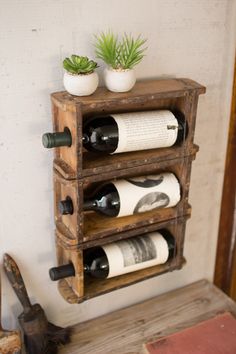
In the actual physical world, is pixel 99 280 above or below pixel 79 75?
below

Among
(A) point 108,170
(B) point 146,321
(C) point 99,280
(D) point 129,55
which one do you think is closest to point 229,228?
(B) point 146,321

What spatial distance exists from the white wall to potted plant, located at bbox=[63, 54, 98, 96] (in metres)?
0.08

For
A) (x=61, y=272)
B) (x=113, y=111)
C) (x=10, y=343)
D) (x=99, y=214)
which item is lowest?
(x=10, y=343)

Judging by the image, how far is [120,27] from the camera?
951mm

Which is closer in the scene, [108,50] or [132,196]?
[108,50]

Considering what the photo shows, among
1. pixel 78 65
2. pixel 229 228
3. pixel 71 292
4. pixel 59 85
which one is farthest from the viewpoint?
pixel 229 228

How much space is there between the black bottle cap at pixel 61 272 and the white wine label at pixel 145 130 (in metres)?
0.31

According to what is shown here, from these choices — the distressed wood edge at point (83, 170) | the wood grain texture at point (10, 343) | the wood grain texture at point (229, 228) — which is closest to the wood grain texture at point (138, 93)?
the distressed wood edge at point (83, 170)

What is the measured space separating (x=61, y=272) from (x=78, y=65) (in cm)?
49

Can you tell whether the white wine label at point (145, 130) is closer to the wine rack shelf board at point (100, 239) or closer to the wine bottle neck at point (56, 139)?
the wine bottle neck at point (56, 139)

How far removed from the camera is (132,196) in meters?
0.98

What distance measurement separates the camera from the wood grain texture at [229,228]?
4.08 feet

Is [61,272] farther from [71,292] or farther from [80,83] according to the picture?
[80,83]

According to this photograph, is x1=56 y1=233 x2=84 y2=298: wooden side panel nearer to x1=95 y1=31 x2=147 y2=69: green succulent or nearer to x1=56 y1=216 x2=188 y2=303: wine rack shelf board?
x1=56 y1=216 x2=188 y2=303: wine rack shelf board
